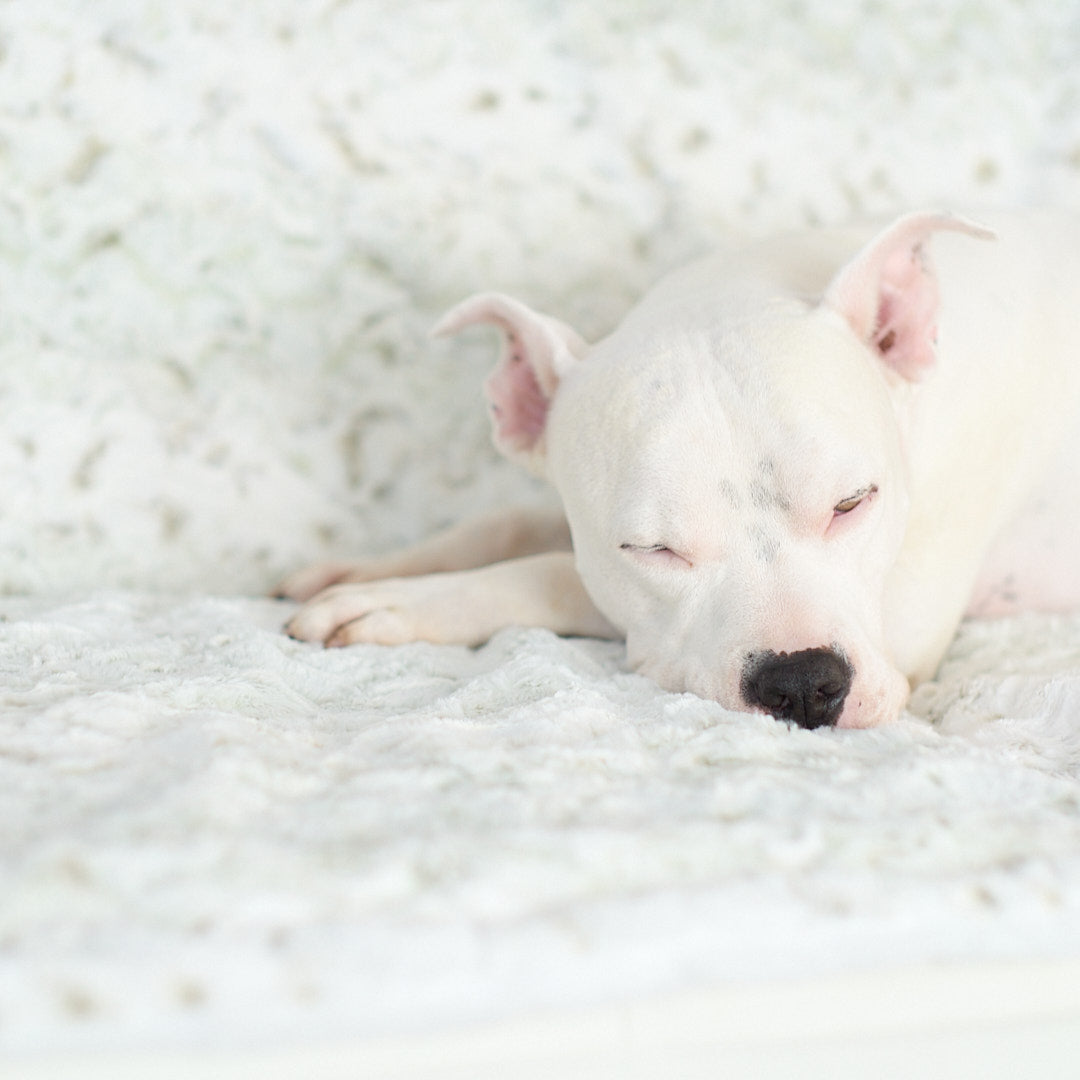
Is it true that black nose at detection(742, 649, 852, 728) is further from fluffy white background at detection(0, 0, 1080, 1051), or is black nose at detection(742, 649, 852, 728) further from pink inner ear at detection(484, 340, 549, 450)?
pink inner ear at detection(484, 340, 549, 450)

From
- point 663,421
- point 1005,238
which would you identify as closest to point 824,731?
point 663,421

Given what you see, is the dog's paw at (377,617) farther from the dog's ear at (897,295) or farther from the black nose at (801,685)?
the dog's ear at (897,295)

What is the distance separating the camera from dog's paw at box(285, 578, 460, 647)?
5.71 ft

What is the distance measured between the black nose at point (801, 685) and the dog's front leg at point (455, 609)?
525 mm

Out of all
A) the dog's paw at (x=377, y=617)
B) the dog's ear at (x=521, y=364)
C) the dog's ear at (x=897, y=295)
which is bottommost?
the dog's paw at (x=377, y=617)

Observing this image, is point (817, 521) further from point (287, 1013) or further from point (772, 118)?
point (772, 118)

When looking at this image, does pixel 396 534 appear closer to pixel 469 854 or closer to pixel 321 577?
pixel 321 577

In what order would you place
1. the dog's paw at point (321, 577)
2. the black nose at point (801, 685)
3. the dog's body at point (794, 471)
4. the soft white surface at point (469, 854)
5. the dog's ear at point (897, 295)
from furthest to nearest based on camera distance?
the dog's paw at point (321, 577) < the dog's ear at point (897, 295) < the dog's body at point (794, 471) < the black nose at point (801, 685) < the soft white surface at point (469, 854)

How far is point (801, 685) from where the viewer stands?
131 cm

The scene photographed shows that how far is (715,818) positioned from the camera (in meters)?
0.96

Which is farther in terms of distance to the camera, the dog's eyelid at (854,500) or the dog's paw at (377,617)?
the dog's paw at (377,617)

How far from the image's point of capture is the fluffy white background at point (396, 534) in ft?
2.58

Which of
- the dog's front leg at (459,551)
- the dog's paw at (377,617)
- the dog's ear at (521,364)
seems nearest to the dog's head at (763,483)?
the dog's ear at (521,364)

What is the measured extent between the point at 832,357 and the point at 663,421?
0.28 metres
